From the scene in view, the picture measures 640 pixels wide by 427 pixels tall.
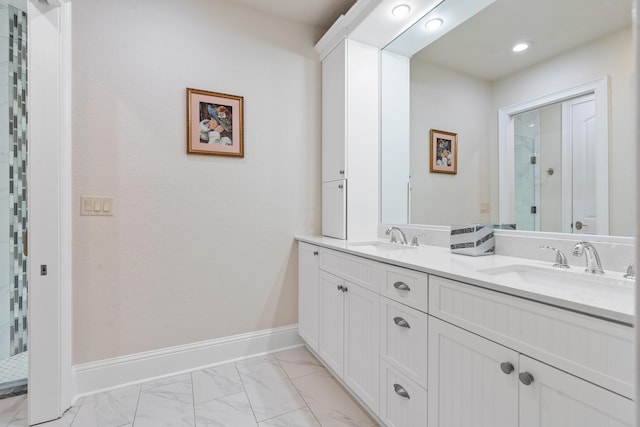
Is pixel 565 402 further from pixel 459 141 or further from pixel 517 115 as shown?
pixel 459 141

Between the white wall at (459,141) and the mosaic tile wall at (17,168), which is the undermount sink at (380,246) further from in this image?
the mosaic tile wall at (17,168)

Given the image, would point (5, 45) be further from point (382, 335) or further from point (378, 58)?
point (382, 335)

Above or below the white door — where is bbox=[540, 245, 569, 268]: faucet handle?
below

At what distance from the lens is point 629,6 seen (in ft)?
3.68

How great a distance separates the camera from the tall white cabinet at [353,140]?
2256 mm

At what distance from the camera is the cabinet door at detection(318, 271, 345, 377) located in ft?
5.87

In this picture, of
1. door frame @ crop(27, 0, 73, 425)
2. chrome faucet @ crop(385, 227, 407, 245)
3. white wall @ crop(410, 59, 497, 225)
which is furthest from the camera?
chrome faucet @ crop(385, 227, 407, 245)

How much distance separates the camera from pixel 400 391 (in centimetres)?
130

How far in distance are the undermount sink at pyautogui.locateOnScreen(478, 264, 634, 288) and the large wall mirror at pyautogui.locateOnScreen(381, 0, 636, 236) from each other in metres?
0.21

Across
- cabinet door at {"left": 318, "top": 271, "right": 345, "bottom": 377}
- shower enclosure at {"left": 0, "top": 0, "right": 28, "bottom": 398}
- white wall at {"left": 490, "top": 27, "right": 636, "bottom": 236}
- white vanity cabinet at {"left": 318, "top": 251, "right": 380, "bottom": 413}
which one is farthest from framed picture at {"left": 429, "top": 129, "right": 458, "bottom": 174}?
shower enclosure at {"left": 0, "top": 0, "right": 28, "bottom": 398}

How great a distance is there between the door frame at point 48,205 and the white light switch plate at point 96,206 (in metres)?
0.17

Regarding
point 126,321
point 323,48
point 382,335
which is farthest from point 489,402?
point 323,48

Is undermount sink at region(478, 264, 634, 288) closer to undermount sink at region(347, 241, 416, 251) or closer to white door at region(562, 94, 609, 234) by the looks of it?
white door at region(562, 94, 609, 234)

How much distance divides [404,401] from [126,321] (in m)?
1.72
